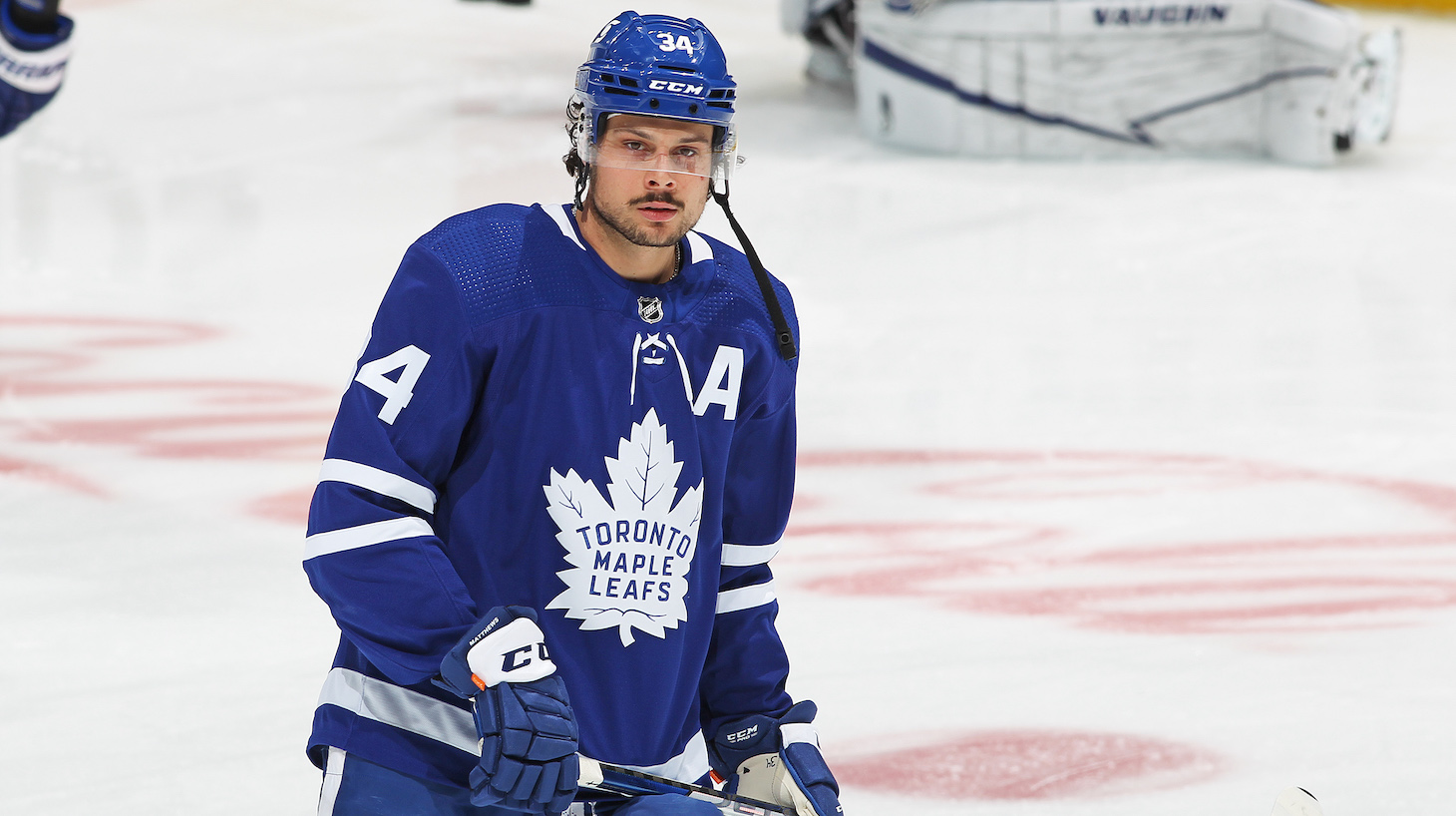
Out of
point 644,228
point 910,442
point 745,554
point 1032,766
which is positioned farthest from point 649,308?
point 910,442

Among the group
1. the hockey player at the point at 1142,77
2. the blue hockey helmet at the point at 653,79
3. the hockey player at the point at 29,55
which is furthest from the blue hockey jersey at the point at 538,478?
the hockey player at the point at 1142,77

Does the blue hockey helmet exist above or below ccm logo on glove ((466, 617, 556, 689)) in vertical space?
above

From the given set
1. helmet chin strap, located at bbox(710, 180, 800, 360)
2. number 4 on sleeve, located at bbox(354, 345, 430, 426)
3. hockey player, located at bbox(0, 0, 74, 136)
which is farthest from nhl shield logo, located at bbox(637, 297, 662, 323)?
hockey player, located at bbox(0, 0, 74, 136)

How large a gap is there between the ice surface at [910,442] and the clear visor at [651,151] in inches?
49.5

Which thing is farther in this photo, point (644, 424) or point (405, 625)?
point (644, 424)

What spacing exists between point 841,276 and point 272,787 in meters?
4.34

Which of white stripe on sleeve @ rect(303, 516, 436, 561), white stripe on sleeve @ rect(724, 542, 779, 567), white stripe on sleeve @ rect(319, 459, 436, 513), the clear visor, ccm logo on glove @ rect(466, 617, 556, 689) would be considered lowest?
white stripe on sleeve @ rect(724, 542, 779, 567)

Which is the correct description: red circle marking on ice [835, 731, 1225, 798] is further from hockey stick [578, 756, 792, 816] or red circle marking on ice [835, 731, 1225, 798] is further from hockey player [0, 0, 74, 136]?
hockey player [0, 0, 74, 136]

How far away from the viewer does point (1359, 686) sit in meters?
3.27

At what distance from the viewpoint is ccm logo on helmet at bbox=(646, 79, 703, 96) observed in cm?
184

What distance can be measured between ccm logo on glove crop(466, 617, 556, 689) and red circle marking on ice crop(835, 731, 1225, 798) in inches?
50.4

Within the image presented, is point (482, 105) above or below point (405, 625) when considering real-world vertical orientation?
below

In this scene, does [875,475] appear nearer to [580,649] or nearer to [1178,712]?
[1178,712]

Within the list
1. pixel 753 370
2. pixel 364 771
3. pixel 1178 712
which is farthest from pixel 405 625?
pixel 1178 712
